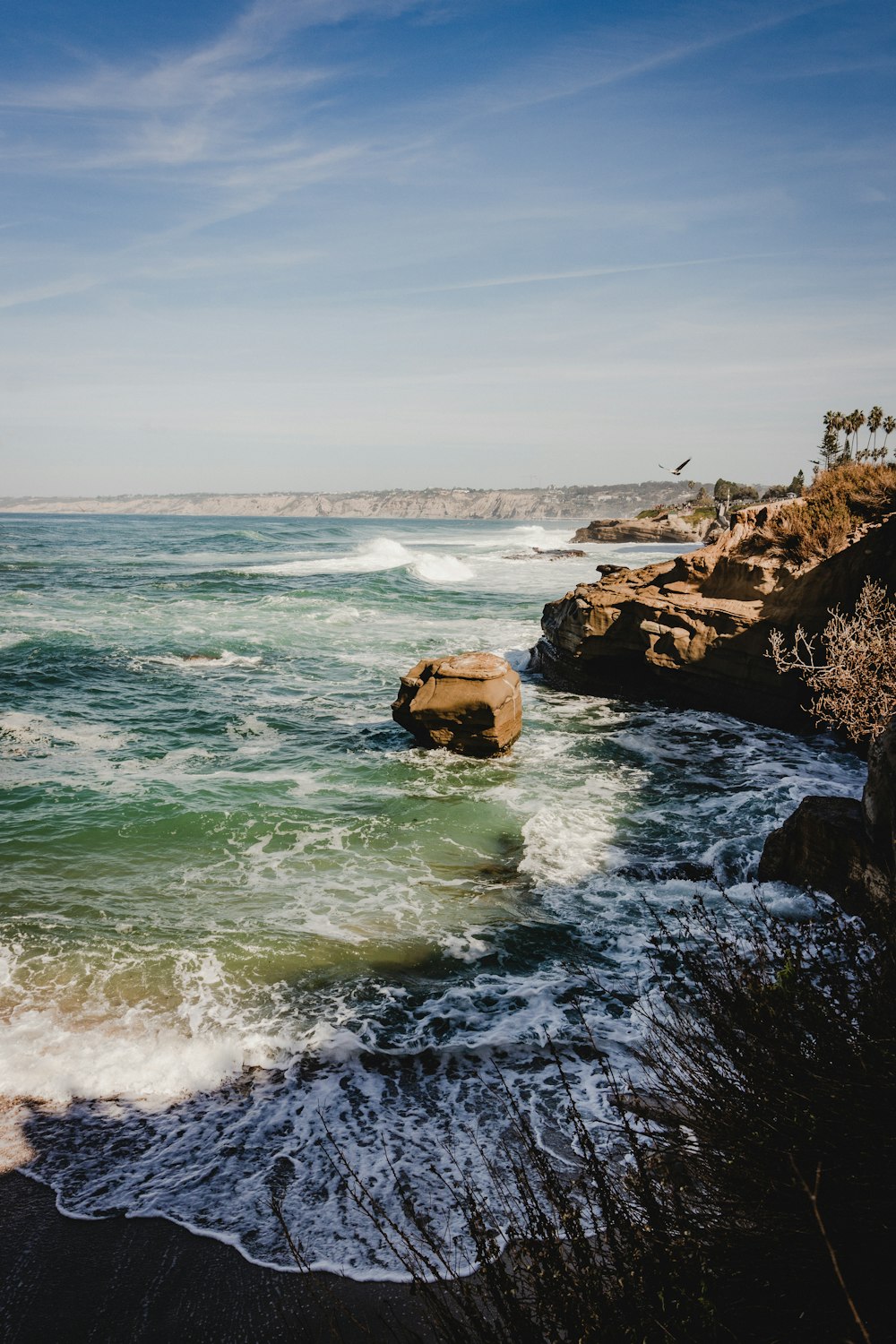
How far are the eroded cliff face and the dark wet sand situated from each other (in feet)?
42.3

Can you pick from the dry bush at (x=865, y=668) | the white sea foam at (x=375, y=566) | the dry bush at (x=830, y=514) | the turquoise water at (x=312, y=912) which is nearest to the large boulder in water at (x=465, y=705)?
the turquoise water at (x=312, y=912)

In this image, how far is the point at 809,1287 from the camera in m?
2.51

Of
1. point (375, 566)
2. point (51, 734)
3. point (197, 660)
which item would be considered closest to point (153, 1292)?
point (51, 734)

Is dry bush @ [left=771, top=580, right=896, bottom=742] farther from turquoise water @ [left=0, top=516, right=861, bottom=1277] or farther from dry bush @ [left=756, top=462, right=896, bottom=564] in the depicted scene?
dry bush @ [left=756, top=462, right=896, bottom=564]

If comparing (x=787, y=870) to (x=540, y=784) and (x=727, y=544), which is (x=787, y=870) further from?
(x=727, y=544)

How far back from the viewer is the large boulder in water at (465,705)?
13539 millimetres

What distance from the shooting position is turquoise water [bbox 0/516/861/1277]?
531cm

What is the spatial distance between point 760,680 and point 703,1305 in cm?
1433

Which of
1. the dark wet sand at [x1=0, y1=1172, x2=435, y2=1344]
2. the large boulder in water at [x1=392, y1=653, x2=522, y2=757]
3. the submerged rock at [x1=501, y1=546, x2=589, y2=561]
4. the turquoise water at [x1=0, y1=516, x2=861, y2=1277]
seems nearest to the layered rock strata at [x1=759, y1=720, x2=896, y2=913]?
the turquoise water at [x1=0, y1=516, x2=861, y2=1277]

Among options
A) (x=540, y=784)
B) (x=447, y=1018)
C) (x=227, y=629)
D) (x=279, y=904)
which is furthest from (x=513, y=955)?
(x=227, y=629)

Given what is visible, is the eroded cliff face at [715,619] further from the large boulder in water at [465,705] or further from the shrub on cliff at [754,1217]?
the shrub on cliff at [754,1217]

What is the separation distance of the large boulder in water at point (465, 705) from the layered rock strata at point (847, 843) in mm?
5734

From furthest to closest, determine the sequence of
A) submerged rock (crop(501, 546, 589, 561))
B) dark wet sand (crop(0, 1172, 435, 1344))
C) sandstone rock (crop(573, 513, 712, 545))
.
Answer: sandstone rock (crop(573, 513, 712, 545)), submerged rock (crop(501, 546, 589, 561)), dark wet sand (crop(0, 1172, 435, 1344))

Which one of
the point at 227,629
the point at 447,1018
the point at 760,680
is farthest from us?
the point at 227,629
